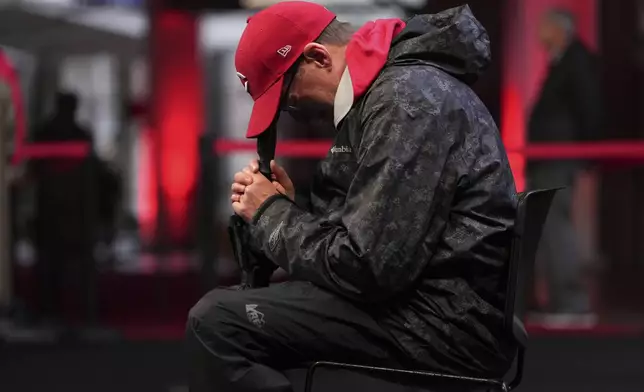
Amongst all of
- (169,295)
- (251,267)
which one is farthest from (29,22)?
(251,267)

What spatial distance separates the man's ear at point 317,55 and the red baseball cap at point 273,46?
12 mm

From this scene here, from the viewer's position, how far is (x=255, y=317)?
1513 mm

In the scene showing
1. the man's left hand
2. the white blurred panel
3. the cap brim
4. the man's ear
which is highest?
the man's ear

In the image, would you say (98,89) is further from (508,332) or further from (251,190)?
(508,332)

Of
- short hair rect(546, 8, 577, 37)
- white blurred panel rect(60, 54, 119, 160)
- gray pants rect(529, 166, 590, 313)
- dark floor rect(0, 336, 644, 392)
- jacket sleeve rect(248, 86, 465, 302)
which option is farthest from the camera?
white blurred panel rect(60, 54, 119, 160)

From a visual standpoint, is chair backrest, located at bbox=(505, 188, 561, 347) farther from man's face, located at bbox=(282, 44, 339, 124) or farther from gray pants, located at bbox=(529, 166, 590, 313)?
gray pants, located at bbox=(529, 166, 590, 313)

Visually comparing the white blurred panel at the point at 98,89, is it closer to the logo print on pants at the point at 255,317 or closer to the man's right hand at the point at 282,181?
the man's right hand at the point at 282,181

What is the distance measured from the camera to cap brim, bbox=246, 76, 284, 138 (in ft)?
5.14

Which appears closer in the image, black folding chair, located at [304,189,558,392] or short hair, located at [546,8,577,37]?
black folding chair, located at [304,189,558,392]

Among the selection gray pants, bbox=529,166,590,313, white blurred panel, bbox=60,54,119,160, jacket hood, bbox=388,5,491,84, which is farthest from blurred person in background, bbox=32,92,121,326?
jacket hood, bbox=388,5,491,84

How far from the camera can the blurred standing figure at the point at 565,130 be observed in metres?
4.45

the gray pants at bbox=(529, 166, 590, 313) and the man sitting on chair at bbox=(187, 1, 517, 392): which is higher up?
the man sitting on chair at bbox=(187, 1, 517, 392)

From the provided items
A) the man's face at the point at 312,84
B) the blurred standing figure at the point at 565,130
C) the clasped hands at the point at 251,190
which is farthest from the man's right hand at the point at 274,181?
the blurred standing figure at the point at 565,130

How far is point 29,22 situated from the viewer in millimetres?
5332
